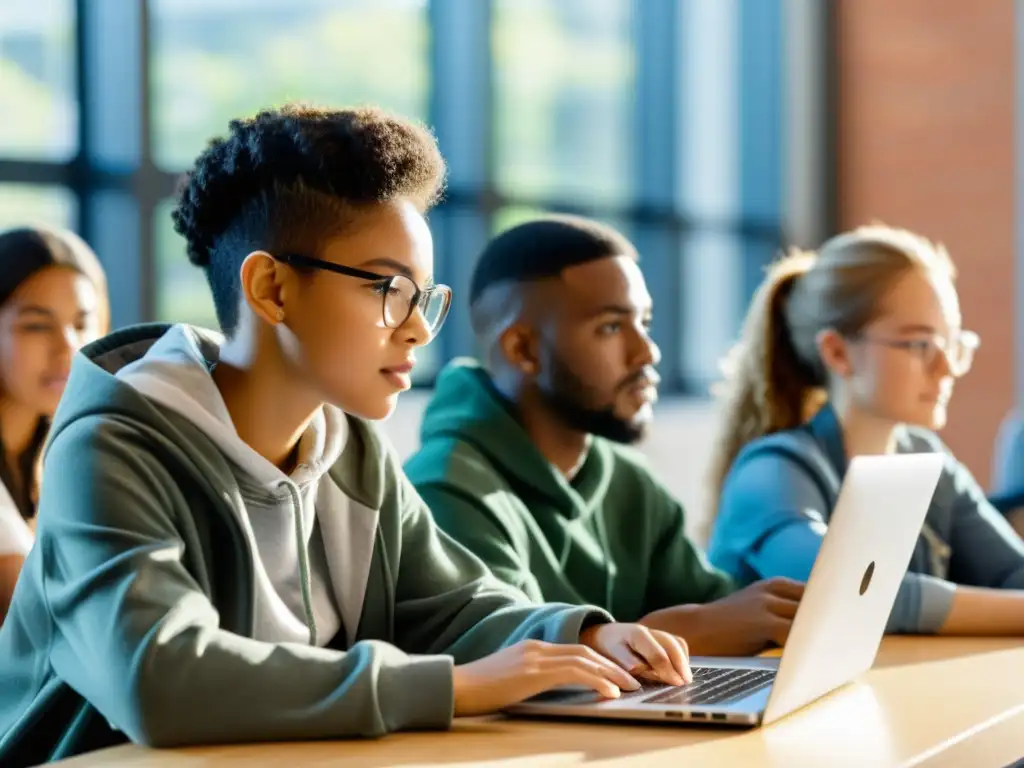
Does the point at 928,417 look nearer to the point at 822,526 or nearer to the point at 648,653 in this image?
the point at 822,526

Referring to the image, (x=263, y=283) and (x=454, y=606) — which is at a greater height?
(x=263, y=283)

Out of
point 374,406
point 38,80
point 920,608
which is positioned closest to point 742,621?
point 920,608

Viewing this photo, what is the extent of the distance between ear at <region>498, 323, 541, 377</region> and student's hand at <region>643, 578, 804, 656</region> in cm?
45

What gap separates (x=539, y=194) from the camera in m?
5.32

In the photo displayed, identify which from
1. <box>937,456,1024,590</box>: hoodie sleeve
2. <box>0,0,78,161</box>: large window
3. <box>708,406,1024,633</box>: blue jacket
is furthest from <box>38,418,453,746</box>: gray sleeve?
<box>0,0,78,161</box>: large window

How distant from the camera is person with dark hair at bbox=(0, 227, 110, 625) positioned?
2473mm

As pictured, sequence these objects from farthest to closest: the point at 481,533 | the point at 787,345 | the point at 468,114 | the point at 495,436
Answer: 1. the point at 468,114
2. the point at 787,345
3. the point at 495,436
4. the point at 481,533

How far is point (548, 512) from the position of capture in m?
2.12

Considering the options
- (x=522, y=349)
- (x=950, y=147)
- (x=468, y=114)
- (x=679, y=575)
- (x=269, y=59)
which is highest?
(x=269, y=59)

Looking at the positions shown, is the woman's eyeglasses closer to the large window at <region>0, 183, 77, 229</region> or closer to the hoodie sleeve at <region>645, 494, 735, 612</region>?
the hoodie sleeve at <region>645, 494, 735, 612</region>

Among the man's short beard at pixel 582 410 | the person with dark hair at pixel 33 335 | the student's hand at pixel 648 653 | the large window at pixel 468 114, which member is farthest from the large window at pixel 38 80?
the student's hand at pixel 648 653

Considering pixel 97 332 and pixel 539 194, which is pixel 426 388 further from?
pixel 97 332

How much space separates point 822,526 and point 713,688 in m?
0.75

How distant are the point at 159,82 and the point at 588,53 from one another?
2120mm
